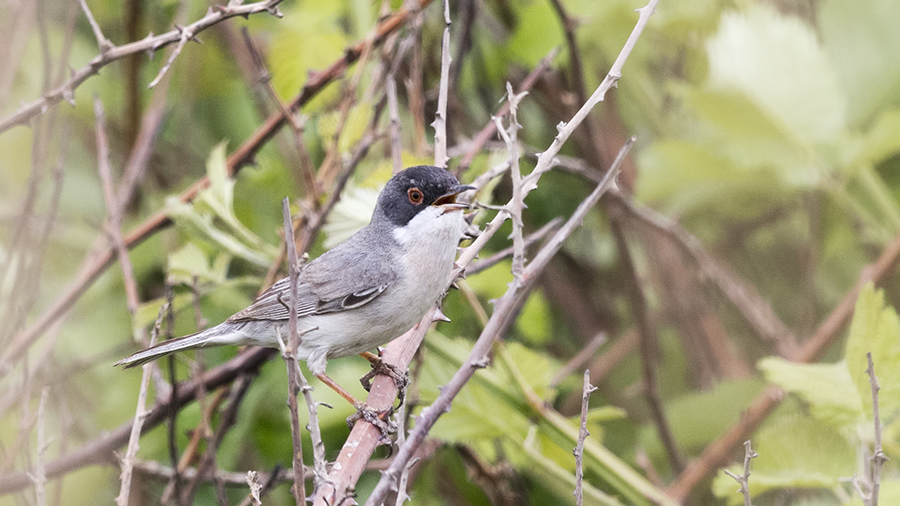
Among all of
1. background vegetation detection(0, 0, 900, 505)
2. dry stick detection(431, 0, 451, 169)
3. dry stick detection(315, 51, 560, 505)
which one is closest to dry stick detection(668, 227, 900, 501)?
background vegetation detection(0, 0, 900, 505)

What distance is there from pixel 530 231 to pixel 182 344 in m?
2.45

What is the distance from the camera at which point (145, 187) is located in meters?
5.28

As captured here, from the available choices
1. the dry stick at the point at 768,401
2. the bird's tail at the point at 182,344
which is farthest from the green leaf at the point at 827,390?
the bird's tail at the point at 182,344

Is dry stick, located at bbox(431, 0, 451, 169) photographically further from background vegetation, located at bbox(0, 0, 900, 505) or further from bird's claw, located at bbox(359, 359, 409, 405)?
bird's claw, located at bbox(359, 359, 409, 405)

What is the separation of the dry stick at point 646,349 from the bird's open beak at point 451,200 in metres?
1.44

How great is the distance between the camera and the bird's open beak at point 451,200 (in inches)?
113

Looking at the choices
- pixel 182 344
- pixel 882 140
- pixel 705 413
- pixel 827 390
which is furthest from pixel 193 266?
pixel 882 140

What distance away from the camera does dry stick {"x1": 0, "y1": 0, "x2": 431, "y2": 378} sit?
11.1 feet

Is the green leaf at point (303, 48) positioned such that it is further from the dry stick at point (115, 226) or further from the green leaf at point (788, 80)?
the green leaf at point (788, 80)

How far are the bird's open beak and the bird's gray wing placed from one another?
0.32m

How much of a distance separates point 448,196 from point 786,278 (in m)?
2.93

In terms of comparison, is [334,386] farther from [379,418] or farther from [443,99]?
[443,99]

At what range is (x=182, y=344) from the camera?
2.96 meters

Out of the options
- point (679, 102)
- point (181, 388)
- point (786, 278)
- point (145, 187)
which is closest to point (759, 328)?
point (786, 278)
